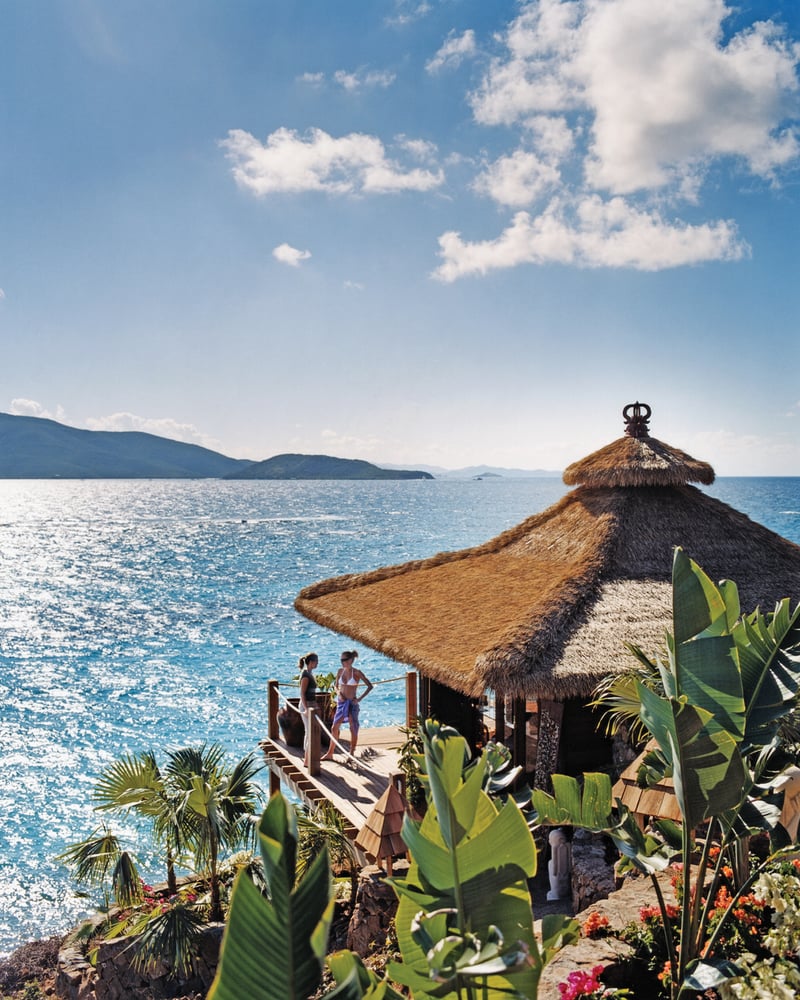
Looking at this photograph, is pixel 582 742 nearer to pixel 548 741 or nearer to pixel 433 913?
pixel 548 741

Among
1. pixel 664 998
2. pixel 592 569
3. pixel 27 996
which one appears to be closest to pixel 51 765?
pixel 27 996

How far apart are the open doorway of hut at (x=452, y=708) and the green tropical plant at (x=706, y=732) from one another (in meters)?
7.39

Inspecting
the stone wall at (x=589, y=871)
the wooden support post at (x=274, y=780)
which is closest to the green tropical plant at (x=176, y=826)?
the wooden support post at (x=274, y=780)

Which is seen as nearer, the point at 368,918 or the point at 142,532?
the point at 368,918

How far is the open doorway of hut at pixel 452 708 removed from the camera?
1134cm

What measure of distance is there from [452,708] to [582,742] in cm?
224

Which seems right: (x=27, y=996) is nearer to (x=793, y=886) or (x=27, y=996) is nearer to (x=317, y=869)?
(x=793, y=886)

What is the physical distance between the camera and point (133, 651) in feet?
117

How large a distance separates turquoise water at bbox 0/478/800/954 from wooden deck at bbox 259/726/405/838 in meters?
8.15

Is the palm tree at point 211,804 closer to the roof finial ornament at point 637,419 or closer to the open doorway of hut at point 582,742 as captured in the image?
the open doorway of hut at point 582,742

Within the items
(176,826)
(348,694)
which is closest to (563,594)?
(348,694)

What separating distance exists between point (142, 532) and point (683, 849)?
317ft

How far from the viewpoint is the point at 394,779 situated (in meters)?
8.14

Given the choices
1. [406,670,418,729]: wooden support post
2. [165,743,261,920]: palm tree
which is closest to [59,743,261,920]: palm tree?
[165,743,261,920]: palm tree
